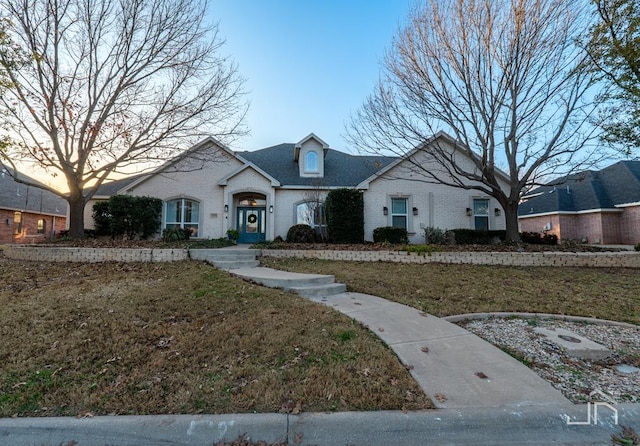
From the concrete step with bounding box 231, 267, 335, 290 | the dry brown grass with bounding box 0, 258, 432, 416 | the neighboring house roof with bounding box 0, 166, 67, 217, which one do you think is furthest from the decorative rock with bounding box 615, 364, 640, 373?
the neighboring house roof with bounding box 0, 166, 67, 217

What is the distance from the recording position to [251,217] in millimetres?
15945

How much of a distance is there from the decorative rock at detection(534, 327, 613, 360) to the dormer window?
1345 cm

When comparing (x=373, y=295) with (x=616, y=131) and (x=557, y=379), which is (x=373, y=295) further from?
(x=616, y=131)

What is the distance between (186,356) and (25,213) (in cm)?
2933

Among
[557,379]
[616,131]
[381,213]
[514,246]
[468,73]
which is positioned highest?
[468,73]

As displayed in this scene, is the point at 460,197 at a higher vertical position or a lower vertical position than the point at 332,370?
higher

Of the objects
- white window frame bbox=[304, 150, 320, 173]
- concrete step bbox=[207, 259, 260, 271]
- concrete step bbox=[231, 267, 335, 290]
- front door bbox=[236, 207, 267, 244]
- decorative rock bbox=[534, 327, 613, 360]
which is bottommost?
decorative rock bbox=[534, 327, 613, 360]

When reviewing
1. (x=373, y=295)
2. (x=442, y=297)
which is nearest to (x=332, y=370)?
(x=373, y=295)

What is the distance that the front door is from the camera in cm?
1583

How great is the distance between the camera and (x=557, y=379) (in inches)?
125

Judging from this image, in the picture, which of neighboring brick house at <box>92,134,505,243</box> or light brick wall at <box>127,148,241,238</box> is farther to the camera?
light brick wall at <box>127,148,241,238</box>

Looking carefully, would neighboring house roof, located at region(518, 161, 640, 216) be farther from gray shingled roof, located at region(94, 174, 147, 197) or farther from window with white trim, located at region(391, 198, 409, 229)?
gray shingled roof, located at region(94, 174, 147, 197)

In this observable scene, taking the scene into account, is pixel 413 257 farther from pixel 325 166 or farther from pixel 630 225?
pixel 630 225

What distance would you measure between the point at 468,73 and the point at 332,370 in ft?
39.5
